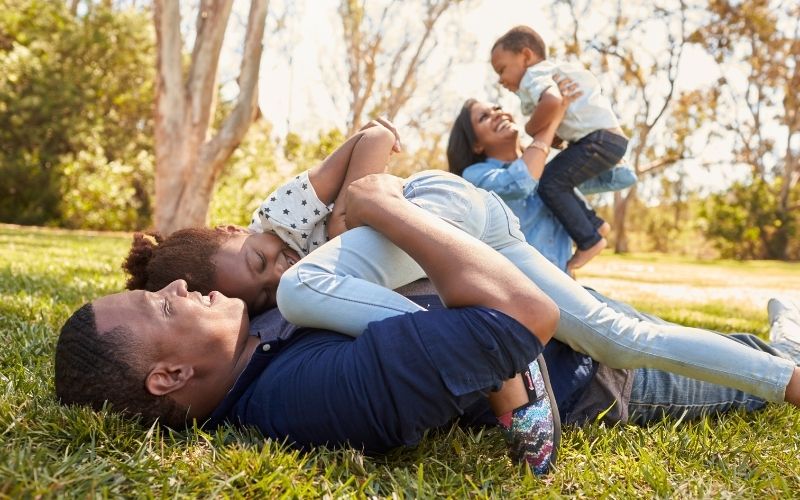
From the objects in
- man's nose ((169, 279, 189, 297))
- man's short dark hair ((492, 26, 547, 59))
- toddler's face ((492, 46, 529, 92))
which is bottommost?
man's nose ((169, 279, 189, 297))

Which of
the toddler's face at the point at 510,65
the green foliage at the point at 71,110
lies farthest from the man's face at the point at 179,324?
the green foliage at the point at 71,110

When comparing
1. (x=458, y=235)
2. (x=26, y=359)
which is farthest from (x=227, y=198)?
(x=458, y=235)

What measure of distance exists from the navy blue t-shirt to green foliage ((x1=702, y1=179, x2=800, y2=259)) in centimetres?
2889

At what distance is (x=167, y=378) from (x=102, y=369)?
175 millimetres

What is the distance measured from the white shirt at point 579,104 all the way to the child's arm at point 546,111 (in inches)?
7.7

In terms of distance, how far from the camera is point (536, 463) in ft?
5.79

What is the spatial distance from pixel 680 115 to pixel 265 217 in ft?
89.7

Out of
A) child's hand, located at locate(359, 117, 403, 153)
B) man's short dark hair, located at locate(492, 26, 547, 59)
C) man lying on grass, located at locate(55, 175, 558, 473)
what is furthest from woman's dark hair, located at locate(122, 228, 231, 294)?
man's short dark hair, located at locate(492, 26, 547, 59)

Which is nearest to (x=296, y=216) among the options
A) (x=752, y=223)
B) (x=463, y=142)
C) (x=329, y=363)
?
(x=329, y=363)

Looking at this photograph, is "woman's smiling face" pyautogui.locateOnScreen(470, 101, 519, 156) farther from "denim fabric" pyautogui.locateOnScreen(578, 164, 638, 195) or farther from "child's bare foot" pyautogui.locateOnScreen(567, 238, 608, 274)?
"child's bare foot" pyautogui.locateOnScreen(567, 238, 608, 274)

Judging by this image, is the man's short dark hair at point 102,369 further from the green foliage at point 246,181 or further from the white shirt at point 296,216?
the green foliage at point 246,181

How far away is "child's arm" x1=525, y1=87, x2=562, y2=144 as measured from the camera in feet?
13.5

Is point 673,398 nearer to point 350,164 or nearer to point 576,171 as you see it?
point 350,164

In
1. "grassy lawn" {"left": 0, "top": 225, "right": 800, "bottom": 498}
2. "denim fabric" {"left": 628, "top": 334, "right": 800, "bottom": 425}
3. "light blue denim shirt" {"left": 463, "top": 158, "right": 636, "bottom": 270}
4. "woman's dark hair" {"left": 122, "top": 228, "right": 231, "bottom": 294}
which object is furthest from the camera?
"light blue denim shirt" {"left": 463, "top": 158, "right": 636, "bottom": 270}
